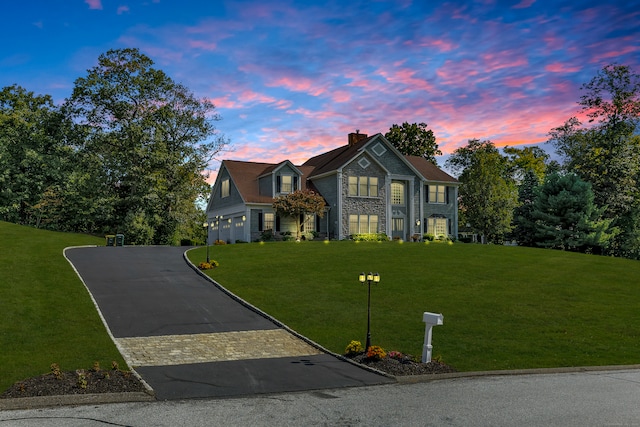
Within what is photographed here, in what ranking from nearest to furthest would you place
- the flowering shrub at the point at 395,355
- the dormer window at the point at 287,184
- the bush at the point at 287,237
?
the flowering shrub at the point at 395,355 < the bush at the point at 287,237 < the dormer window at the point at 287,184

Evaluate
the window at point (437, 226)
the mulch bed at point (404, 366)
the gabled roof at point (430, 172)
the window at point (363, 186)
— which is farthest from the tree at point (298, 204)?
the mulch bed at point (404, 366)

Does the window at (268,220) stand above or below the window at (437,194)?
below

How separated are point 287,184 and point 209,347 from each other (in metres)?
32.2

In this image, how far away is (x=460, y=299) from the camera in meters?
26.0

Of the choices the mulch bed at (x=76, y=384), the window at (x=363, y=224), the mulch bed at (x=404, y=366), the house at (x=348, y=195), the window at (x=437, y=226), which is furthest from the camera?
the window at (x=437, y=226)

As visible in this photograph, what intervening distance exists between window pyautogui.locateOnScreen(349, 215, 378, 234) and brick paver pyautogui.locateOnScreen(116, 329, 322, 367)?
→ 3026 centimetres

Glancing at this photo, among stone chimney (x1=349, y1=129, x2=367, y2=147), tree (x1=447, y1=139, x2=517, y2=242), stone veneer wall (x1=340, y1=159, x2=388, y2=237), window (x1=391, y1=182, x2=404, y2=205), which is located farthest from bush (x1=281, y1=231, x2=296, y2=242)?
tree (x1=447, y1=139, x2=517, y2=242)

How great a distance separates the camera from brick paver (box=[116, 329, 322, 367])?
17.2 meters

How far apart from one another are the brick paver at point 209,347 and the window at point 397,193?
112 ft

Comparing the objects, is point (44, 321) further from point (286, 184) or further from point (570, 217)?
point (570, 217)

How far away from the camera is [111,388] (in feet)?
44.5

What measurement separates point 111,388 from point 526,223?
5375cm

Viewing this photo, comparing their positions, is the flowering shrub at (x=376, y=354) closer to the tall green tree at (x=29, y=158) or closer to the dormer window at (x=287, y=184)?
the dormer window at (x=287, y=184)

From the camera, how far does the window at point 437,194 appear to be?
5612 cm
